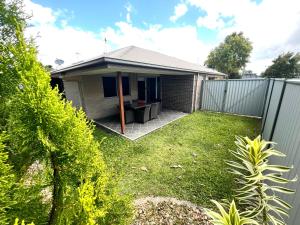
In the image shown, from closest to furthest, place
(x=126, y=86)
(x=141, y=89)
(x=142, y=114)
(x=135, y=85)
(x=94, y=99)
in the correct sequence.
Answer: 1. (x=142, y=114)
2. (x=94, y=99)
3. (x=126, y=86)
4. (x=135, y=85)
5. (x=141, y=89)

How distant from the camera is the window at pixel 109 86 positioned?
348 inches

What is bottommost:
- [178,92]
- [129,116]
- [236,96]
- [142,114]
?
[129,116]

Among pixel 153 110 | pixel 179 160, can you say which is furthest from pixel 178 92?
pixel 179 160

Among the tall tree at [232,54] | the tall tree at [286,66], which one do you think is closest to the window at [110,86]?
the tall tree at [232,54]

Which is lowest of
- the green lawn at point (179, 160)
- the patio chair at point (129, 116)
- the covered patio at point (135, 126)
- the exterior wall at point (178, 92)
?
the green lawn at point (179, 160)

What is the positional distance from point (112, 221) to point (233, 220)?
129cm

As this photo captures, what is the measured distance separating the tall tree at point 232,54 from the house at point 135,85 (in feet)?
87.3

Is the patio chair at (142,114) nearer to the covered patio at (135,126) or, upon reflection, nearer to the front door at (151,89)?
the covered patio at (135,126)

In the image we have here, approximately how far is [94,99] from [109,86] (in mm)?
1298

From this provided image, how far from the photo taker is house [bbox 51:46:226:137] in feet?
24.7

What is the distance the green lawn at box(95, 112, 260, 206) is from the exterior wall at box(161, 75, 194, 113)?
9.82 feet

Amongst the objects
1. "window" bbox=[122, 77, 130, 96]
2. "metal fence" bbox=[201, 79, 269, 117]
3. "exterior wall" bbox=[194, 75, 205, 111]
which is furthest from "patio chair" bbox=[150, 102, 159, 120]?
"metal fence" bbox=[201, 79, 269, 117]

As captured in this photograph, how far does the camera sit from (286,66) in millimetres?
28422

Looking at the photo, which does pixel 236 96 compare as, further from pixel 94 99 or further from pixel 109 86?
pixel 94 99
